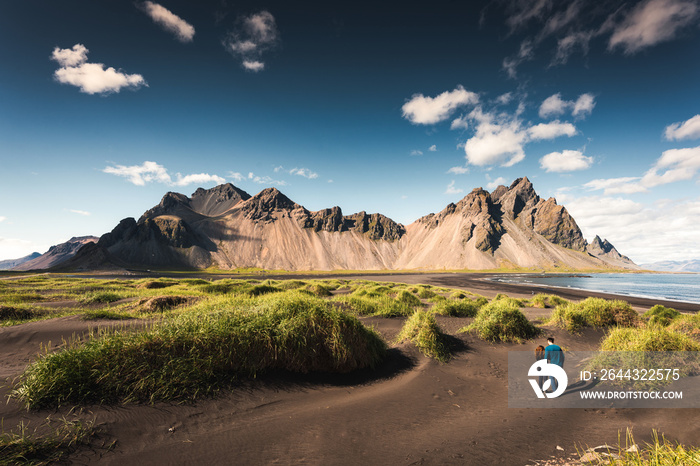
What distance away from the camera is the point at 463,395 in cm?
808

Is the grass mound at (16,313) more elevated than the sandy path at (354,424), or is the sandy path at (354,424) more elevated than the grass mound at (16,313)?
the grass mound at (16,313)

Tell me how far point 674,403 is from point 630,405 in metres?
1.06

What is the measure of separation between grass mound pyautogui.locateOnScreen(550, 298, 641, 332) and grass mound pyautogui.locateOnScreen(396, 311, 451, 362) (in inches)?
327

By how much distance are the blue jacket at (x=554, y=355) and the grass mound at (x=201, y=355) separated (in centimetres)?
525

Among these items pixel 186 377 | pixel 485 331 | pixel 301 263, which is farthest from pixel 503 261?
pixel 186 377

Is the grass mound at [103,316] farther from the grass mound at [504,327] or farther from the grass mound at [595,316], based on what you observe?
the grass mound at [595,316]

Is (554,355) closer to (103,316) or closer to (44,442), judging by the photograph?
(44,442)

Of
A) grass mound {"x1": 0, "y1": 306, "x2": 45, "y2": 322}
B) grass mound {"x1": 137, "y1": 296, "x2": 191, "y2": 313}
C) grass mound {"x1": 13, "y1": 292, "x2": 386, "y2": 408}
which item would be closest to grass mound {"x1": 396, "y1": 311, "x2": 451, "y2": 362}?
grass mound {"x1": 13, "y1": 292, "x2": 386, "y2": 408}

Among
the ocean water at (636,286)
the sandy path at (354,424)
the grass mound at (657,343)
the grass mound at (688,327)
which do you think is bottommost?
the ocean water at (636,286)

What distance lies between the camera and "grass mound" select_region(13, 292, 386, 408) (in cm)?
576

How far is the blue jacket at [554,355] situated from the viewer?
26.9ft

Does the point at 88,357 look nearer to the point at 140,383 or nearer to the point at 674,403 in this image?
the point at 140,383

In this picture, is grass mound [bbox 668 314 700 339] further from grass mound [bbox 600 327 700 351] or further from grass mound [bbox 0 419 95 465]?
grass mound [bbox 0 419 95 465]

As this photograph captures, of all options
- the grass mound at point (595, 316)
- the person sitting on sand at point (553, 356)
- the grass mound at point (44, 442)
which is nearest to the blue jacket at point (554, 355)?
the person sitting on sand at point (553, 356)
